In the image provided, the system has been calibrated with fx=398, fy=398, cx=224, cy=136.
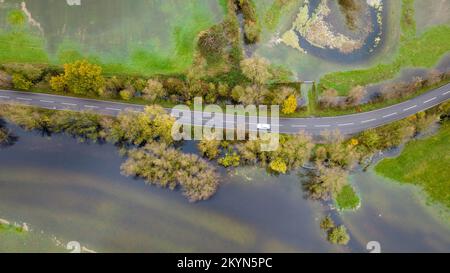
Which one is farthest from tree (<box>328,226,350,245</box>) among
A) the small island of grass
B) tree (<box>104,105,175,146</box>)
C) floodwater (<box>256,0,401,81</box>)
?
tree (<box>104,105,175,146</box>)

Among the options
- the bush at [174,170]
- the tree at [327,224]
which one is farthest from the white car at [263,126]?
the tree at [327,224]

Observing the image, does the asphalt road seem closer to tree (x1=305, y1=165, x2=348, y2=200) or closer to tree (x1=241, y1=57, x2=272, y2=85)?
tree (x1=305, y1=165, x2=348, y2=200)

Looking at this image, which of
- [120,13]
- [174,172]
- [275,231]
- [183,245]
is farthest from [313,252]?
[120,13]

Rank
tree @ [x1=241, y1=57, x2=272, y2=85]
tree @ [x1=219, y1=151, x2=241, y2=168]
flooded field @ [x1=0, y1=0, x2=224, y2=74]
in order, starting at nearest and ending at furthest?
tree @ [x1=219, y1=151, x2=241, y2=168]
tree @ [x1=241, y1=57, x2=272, y2=85]
flooded field @ [x1=0, y1=0, x2=224, y2=74]

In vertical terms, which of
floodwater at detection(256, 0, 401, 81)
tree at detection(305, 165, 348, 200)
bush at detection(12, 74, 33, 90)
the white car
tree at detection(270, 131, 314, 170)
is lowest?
tree at detection(305, 165, 348, 200)

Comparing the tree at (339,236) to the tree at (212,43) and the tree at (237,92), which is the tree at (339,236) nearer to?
the tree at (237,92)
